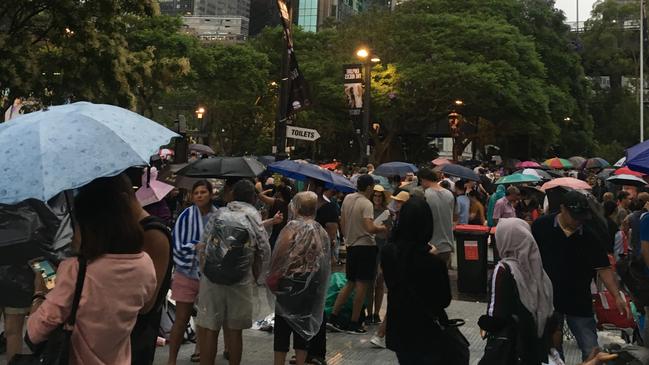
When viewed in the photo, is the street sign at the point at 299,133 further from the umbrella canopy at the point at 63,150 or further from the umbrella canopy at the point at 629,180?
the umbrella canopy at the point at 63,150

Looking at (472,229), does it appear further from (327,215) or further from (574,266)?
(574,266)

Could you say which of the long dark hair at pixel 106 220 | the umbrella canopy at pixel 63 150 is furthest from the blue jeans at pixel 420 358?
the umbrella canopy at pixel 63 150

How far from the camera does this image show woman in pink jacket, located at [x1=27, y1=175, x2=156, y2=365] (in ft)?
8.46

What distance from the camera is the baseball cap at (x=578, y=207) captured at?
4520mm

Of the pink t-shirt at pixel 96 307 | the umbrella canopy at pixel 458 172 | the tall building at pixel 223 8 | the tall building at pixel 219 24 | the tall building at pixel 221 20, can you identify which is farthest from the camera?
the tall building at pixel 223 8

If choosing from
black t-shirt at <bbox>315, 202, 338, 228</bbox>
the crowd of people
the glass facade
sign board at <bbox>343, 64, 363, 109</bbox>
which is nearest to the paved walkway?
the crowd of people

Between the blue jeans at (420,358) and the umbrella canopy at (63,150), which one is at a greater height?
the umbrella canopy at (63,150)

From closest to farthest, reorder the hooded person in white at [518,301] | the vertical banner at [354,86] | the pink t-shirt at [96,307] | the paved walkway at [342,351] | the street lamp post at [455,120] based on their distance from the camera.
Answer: the pink t-shirt at [96,307]
the hooded person in white at [518,301]
the paved walkway at [342,351]
the vertical banner at [354,86]
the street lamp post at [455,120]

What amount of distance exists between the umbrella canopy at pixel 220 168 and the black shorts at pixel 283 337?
3.06 metres

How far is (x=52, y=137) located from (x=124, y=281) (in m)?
0.77

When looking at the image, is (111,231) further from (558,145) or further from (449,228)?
(558,145)

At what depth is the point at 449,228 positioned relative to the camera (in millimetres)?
7391

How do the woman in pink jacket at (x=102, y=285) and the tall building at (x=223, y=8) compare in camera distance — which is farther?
the tall building at (x=223, y=8)

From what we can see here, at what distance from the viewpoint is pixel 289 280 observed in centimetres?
523
